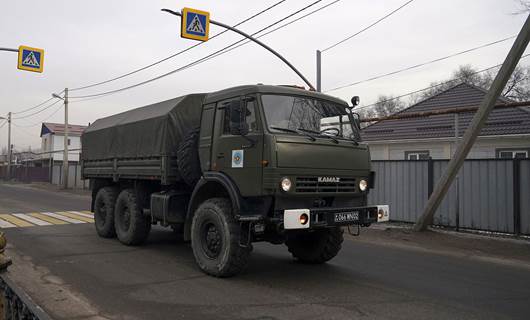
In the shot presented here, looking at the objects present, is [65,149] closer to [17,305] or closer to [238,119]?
[238,119]

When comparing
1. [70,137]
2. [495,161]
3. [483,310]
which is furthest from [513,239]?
[70,137]

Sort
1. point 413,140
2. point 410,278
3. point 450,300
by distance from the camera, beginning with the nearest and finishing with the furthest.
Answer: point 450,300 → point 410,278 → point 413,140

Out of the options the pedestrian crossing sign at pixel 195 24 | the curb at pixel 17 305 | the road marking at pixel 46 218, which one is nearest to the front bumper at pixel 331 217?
the curb at pixel 17 305

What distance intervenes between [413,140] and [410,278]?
47.7 feet

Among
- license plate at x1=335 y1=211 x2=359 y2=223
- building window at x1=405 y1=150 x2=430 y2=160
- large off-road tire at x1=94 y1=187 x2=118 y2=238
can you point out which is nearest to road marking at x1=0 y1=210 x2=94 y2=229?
large off-road tire at x1=94 y1=187 x2=118 y2=238

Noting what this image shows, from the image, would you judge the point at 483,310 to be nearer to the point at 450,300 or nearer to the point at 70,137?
the point at 450,300

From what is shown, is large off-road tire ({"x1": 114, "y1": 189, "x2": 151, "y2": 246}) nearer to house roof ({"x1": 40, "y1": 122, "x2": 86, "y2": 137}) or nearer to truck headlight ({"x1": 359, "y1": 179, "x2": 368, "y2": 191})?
truck headlight ({"x1": 359, "y1": 179, "x2": 368, "y2": 191})

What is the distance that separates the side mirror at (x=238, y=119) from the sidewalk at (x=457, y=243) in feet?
17.6

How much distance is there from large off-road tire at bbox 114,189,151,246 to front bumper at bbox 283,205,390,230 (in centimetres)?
416

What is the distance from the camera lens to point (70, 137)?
189ft

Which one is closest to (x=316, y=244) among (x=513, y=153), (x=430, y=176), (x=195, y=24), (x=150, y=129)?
(x=150, y=129)

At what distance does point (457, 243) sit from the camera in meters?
9.88

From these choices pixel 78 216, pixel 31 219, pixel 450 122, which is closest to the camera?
pixel 31 219

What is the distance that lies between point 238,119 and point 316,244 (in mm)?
2644
